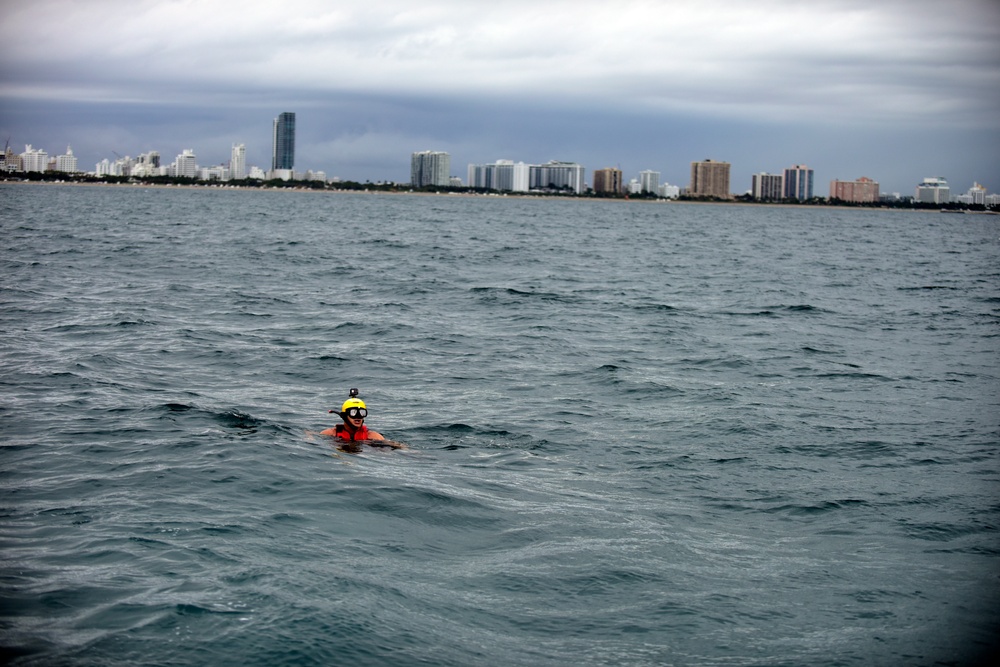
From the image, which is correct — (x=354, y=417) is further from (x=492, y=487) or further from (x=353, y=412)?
(x=492, y=487)

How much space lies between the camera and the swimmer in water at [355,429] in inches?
672

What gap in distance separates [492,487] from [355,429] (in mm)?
3255

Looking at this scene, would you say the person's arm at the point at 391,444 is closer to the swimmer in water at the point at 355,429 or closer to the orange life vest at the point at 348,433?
the swimmer in water at the point at 355,429

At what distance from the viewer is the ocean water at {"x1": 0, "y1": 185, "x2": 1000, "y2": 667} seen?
33.9ft

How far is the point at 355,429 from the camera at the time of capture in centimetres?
1723

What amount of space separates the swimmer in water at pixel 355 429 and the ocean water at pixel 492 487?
370 millimetres

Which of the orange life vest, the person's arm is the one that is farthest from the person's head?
the person's arm

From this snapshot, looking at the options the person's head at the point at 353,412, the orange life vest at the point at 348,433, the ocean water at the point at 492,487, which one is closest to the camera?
the ocean water at the point at 492,487

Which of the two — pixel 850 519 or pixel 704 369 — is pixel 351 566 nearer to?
pixel 850 519

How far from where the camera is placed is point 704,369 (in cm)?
2566

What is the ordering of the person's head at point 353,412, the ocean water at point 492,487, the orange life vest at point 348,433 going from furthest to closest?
the orange life vest at point 348,433 < the person's head at point 353,412 < the ocean water at point 492,487

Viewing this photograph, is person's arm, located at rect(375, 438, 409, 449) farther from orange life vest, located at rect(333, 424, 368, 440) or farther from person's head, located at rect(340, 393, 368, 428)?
person's head, located at rect(340, 393, 368, 428)

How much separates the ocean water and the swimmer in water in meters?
0.37

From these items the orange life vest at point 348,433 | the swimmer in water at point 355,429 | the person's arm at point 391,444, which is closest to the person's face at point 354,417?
the swimmer in water at point 355,429
